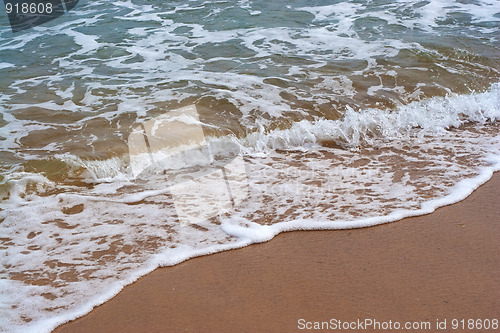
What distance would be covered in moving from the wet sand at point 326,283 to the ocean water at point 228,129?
0.14 m

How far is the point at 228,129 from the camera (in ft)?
15.0

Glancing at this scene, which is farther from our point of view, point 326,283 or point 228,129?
point 228,129

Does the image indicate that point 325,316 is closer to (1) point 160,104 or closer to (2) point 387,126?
(2) point 387,126

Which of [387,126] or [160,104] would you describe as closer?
[387,126]

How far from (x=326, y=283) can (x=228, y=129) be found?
2267 mm

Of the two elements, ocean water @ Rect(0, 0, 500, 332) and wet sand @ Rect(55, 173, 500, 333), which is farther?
ocean water @ Rect(0, 0, 500, 332)

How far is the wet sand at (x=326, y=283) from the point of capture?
2404 millimetres

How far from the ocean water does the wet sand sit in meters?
0.14

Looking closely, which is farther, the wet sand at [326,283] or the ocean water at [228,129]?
the ocean water at [228,129]

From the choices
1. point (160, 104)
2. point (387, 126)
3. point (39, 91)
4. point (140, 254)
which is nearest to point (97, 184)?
point (140, 254)

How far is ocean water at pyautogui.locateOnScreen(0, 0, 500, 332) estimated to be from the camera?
305 cm

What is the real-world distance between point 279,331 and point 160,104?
3339 millimetres

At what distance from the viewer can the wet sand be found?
7.89ft

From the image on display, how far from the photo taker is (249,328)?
2352 mm
